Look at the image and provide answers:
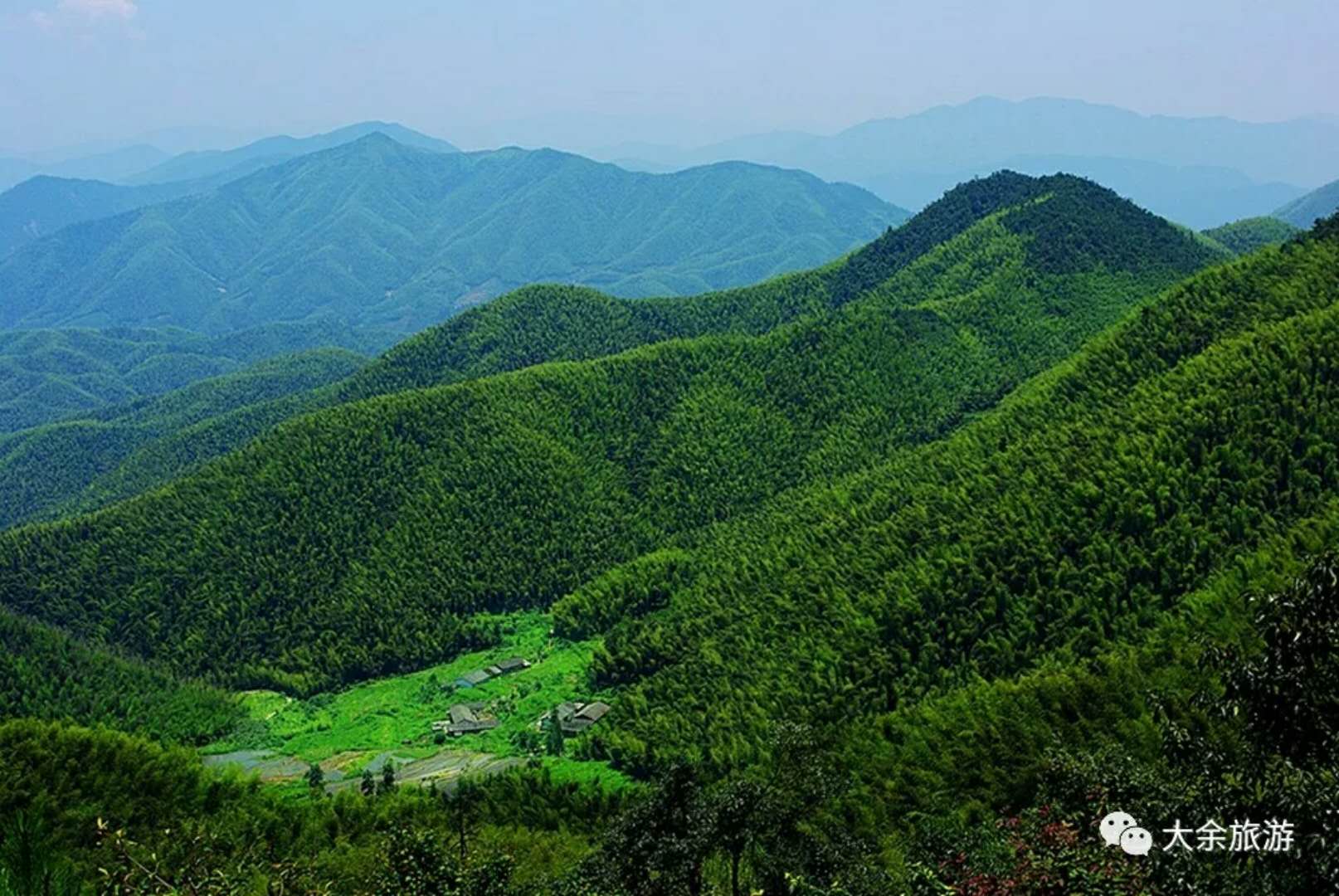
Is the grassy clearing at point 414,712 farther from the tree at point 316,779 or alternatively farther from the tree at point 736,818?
the tree at point 736,818

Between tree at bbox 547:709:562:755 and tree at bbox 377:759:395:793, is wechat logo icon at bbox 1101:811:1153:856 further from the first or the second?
tree at bbox 547:709:562:755

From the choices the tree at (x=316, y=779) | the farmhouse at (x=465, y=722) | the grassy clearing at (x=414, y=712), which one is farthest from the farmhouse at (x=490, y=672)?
the tree at (x=316, y=779)

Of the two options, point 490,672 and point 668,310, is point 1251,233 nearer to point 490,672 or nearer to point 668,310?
point 668,310

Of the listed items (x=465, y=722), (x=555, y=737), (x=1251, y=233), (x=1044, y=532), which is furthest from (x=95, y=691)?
(x=1251, y=233)

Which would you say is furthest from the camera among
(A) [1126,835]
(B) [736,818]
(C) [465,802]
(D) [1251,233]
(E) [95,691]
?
(D) [1251,233]

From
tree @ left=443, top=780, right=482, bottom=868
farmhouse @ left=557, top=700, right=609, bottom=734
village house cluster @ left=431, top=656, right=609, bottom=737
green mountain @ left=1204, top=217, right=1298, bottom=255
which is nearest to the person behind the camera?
tree @ left=443, top=780, right=482, bottom=868

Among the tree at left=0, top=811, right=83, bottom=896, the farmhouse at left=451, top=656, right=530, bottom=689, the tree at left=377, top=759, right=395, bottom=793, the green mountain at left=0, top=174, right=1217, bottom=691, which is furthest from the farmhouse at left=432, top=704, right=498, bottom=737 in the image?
the tree at left=0, top=811, right=83, bottom=896

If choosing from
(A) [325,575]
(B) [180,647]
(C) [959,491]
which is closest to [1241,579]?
(C) [959,491]
